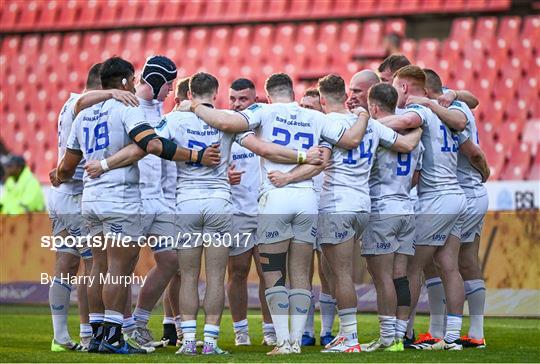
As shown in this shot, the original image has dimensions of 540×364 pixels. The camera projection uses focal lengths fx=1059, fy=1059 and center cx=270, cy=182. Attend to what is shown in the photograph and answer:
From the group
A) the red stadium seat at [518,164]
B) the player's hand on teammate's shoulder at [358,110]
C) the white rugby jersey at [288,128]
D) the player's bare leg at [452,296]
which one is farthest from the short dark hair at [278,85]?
the red stadium seat at [518,164]

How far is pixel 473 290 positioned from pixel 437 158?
121 centimetres

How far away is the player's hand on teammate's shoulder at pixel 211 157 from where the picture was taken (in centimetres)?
803

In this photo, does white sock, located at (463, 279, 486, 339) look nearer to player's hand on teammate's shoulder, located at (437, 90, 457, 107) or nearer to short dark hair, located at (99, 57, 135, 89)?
player's hand on teammate's shoulder, located at (437, 90, 457, 107)

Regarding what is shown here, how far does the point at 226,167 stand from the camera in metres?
8.26

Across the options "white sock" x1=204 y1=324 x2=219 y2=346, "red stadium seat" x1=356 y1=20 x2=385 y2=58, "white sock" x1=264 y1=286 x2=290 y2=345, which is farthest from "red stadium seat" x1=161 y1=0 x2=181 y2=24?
"white sock" x1=204 y1=324 x2=219 y2=346

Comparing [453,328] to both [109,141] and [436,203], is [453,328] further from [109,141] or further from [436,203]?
[109,141]

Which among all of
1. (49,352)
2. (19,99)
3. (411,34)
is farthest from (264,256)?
(19,99)

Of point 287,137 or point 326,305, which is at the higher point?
point 287,137

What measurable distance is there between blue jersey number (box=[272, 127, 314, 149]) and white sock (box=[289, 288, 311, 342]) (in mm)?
1129

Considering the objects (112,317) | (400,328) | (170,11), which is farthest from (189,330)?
(170,11)

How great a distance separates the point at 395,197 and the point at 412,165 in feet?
1.00

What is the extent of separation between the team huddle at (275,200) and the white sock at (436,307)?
0.01 meters

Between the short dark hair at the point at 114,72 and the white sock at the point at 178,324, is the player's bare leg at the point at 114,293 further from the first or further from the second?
the white sock at the point at 178,324

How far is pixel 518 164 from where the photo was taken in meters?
19.0
